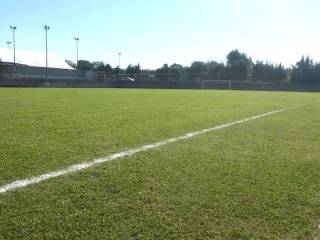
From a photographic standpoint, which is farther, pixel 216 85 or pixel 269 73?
pixel 269 73

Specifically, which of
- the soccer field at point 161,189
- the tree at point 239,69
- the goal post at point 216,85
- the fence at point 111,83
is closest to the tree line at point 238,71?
the tree at point 239,69

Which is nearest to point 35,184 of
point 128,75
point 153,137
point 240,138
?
point 153,137

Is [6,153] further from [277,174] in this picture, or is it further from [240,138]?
[240,138]

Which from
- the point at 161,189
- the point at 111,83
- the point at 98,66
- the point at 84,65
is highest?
the point at 84,65

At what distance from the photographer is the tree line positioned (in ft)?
306

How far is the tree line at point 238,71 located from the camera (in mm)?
93125

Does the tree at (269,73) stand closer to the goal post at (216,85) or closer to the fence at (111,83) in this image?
the fence at (111,83)

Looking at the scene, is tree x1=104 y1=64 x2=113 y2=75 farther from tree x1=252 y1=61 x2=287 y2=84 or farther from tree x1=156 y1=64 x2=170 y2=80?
tree x1=252 y1=61 x2=287 y2=84

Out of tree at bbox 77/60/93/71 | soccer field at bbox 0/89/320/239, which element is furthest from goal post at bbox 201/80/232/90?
soccer field at bbox 0/89/320/239

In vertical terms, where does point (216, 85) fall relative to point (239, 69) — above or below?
below

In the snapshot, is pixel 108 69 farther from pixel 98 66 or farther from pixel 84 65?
pixel 84 65

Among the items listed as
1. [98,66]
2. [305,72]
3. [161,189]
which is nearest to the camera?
[161,189]

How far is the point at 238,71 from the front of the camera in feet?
352

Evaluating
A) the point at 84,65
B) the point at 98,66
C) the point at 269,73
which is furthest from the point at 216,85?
the point at 84,65
